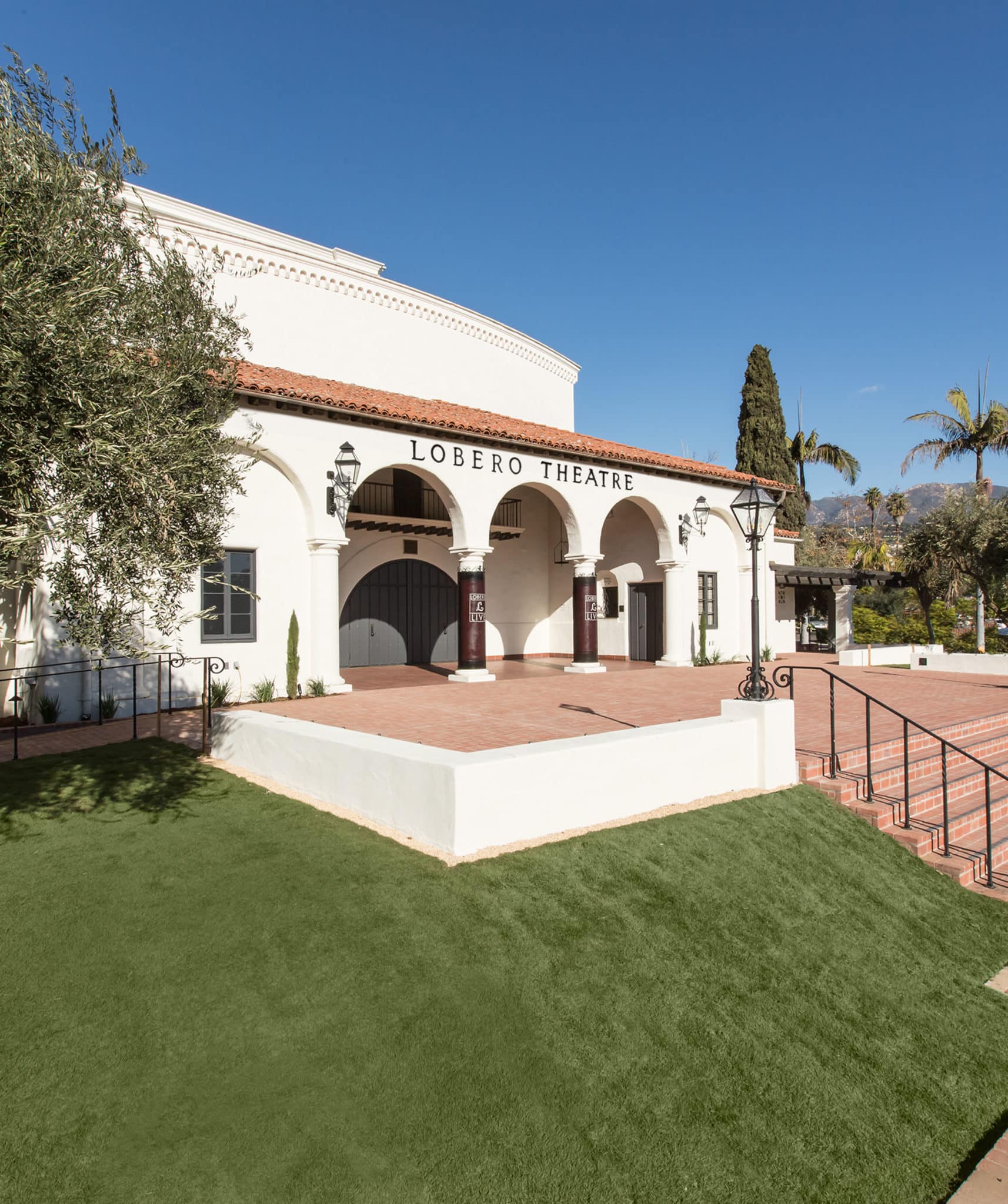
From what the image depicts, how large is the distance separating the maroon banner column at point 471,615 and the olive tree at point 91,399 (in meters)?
8.82

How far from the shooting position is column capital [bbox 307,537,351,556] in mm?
13312

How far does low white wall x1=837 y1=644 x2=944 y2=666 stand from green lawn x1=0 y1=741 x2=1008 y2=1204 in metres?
15.7

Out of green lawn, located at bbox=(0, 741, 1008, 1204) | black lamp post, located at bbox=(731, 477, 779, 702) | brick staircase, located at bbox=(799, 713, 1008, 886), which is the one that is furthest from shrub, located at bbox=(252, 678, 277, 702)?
brick staircase, located at bbox=(799, 713, 1008, 886)

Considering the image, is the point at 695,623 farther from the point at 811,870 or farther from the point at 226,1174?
the point at 226,1174

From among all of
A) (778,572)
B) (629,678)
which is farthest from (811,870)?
Result: (778,572)

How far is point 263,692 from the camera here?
41.7 feet

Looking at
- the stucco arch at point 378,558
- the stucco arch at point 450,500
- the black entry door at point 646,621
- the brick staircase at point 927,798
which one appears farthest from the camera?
the black entry door at point 646,621

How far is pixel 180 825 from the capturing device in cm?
609

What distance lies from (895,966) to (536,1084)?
3.08m

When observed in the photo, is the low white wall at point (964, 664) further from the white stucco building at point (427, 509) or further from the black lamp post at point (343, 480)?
the black lamp post at point (343, 480)

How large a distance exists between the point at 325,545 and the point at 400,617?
600 centimetres

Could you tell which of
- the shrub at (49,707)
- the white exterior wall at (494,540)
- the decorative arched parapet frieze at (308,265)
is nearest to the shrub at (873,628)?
the white exterior wall at (494,540)

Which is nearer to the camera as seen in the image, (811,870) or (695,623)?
(811,870)

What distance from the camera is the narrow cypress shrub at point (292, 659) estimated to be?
43.2 feet
